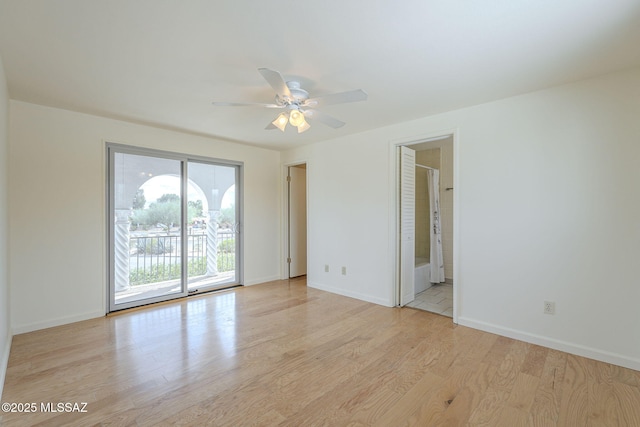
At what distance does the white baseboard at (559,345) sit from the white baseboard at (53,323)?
13.4 feet

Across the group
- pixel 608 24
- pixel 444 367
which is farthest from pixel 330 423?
Answer: pixel 608 24

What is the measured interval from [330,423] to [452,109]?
9.98 ft

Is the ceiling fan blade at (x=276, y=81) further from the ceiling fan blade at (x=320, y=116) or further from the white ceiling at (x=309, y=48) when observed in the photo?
the ceiling fan blade at (x=320, y=116)

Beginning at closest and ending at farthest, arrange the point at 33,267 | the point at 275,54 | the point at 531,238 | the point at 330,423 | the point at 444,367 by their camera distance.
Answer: the point at 330,423, the point at 275,54, the point at 444,367, the point at 531,238, the point at 33,267

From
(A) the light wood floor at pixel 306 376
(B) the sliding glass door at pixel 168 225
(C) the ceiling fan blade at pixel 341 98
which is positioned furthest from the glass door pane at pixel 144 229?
(C) the ceiling fan blade at pixel 341 98

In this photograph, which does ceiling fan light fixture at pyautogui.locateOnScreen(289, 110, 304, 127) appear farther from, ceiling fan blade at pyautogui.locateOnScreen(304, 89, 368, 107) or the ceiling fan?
ceiling fan blade at pyautogui.locateOnScreen(304, 89, 368, 107)

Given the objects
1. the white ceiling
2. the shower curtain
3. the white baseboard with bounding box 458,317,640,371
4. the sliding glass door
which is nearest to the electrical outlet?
the white baseboard with bounding box 458,317,640,371

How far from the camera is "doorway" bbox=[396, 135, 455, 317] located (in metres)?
3.76

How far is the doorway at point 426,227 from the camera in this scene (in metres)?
3.76

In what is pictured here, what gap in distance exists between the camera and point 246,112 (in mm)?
3156

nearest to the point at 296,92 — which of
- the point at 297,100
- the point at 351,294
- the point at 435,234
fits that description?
the point at 297,100

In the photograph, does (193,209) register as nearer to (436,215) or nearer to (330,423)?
(330,423)

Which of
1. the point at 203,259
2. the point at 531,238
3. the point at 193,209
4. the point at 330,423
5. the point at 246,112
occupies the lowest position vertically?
the point at 330,423

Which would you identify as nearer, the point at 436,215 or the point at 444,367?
the point at 444,367
